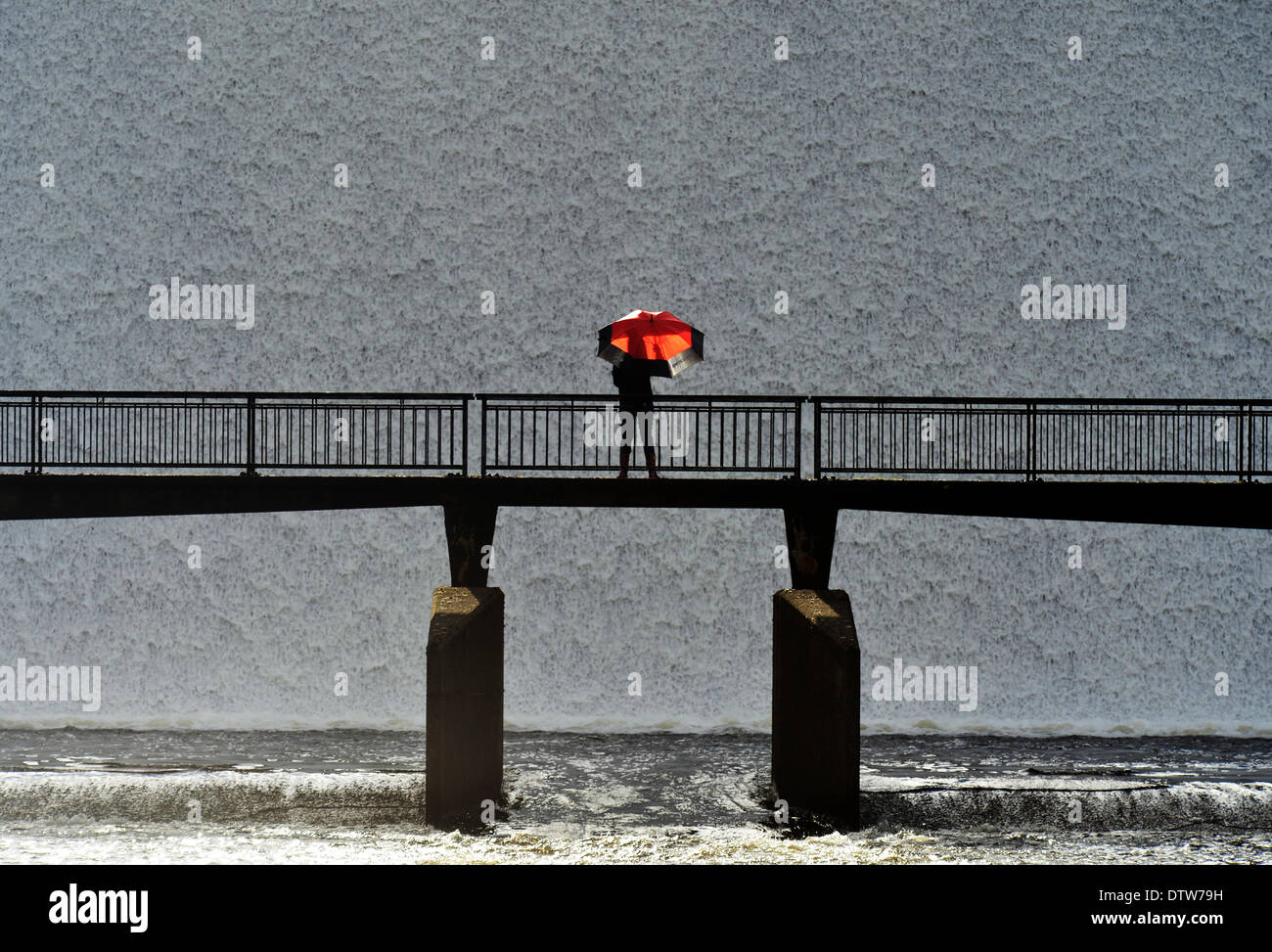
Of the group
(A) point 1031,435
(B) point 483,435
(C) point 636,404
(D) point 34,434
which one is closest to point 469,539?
(B) point 483,435

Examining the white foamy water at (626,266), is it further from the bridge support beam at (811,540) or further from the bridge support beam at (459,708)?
the bridge support beam at (459,708)

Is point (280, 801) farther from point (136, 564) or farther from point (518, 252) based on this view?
point (518, 252)

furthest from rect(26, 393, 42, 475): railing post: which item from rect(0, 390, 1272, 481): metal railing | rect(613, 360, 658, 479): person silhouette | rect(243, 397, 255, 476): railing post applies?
rect(613, 360, 658, 479): person silhouette

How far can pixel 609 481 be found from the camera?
1694 centimetres

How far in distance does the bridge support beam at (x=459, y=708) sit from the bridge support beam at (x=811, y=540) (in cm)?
456

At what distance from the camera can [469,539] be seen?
17.1 m

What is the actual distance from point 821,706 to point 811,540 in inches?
98.7

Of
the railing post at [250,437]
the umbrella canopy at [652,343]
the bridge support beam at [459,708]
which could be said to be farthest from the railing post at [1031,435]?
the railing post at [250,437]

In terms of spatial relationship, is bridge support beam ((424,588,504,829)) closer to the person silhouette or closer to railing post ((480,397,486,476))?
railing post ((480,397,486,476))

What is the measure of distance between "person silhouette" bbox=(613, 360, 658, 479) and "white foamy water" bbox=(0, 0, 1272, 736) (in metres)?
12.9

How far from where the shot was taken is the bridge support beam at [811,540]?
17.1 metres

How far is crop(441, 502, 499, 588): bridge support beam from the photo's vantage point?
17.1m

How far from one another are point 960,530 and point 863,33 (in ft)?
44.4
